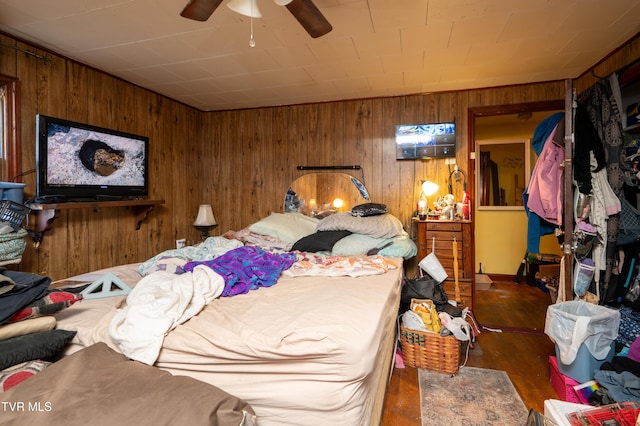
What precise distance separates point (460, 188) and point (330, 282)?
2193 millimetres

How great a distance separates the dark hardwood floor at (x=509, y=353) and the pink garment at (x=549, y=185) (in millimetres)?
1066

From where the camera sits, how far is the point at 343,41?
2.24 metres

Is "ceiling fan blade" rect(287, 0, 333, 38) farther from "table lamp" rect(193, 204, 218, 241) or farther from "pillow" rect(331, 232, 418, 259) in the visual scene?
"table lamp" rect(193, 204, 218, 241)

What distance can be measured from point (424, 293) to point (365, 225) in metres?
0.77

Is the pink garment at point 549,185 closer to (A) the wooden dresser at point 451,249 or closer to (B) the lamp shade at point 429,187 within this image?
(A) the wooden dresser at point 451,249

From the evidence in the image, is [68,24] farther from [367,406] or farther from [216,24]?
[367,406]

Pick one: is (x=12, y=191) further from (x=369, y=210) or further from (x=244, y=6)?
(x=369, y=210)

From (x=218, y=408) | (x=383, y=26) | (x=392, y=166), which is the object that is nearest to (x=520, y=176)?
(x=392, y=166)

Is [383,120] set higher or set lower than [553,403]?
higher


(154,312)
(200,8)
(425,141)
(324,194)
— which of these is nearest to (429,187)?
(425,141)

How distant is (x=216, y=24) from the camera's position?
2021mm

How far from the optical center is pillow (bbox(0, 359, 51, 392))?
943 millimetres

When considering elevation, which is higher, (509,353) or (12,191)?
(12,191)

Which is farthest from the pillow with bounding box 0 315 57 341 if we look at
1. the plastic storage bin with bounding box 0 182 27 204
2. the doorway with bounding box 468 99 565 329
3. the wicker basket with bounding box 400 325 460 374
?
Result: the doorway with bounding box 468 99 565 329
